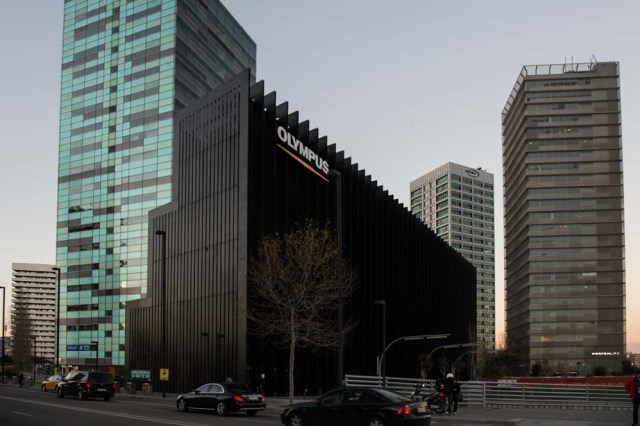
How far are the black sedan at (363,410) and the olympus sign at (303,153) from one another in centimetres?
3326

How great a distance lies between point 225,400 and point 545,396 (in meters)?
15.3

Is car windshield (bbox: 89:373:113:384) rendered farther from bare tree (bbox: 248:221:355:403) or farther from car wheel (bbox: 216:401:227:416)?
car wheel (bbox: 216:401:227:416)

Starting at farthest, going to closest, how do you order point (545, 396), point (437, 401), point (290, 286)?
point (290, 286)
point (545, 396)
point (437, 401)

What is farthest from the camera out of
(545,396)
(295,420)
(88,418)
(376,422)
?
(545,396)

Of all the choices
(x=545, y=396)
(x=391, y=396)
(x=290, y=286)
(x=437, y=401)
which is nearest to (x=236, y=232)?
(x=290, y=286)

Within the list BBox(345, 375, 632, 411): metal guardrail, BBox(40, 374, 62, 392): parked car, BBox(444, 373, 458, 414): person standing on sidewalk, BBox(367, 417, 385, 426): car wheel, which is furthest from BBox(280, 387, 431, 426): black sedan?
BBox(40, 374, 62, 392): parked car

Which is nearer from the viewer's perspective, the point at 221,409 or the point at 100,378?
the point at 221,409

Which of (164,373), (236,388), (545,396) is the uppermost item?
(236,388)

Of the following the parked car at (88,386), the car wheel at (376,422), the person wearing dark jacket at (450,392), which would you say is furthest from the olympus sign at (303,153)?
the car wheel at (376,422)

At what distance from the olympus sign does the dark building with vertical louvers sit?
86 millimetres

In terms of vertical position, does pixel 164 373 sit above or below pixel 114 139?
below

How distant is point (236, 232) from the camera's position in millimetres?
49062

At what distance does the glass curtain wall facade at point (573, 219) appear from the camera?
456 feet

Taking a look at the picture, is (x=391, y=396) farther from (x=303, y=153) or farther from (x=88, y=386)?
(x=303, y=153)
